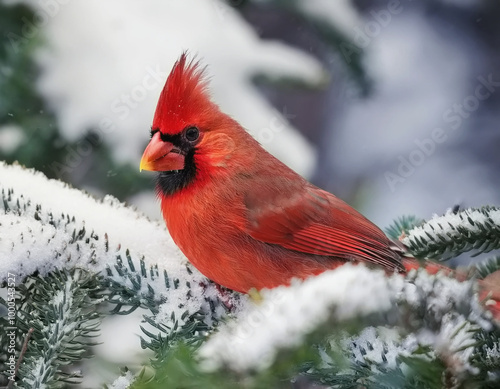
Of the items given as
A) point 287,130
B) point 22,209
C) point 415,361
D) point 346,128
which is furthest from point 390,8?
point 415,361

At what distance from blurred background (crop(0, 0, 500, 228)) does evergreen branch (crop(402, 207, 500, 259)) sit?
12 centimetres

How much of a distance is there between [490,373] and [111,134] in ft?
5.41

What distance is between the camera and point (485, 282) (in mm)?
1258

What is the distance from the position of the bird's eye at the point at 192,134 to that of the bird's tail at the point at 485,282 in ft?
2.14

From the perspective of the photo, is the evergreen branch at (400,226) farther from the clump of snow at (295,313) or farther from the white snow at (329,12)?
the clump of snow at (295,313)

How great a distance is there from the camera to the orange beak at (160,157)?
5.31 feet

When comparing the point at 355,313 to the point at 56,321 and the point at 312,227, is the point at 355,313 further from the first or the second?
the point at 312,227

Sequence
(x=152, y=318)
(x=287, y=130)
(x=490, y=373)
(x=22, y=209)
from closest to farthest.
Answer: (x=490, y=373)
(x=152, y=318)
(x=22, y=209)
(x=287, y=130)

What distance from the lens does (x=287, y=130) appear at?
282cm

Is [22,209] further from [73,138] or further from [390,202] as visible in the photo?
[390,202]

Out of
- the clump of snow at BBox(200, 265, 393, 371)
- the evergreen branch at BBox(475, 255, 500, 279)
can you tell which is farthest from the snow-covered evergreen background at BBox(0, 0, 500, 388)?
the evergreen branch at BBox(475, 255, 500, 279)

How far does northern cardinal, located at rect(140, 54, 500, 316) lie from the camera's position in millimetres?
1573

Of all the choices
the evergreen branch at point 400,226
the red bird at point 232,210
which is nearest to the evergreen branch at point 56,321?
the red bird at point 232,210

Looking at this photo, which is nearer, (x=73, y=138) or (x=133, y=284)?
(x=133, y=284)
